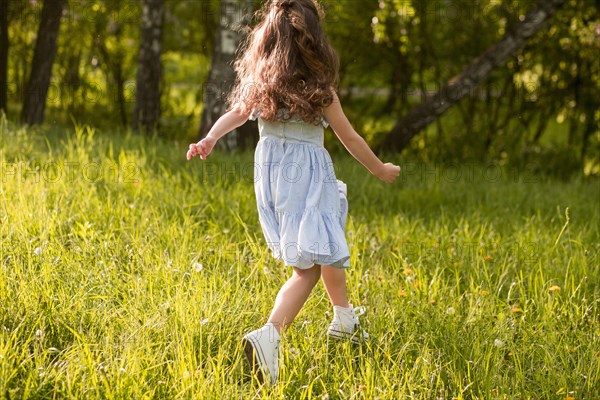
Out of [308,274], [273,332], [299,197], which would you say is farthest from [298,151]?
[273,332]

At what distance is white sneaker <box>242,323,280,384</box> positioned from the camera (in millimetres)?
2904

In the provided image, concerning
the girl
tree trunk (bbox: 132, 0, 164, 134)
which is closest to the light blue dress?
the girl

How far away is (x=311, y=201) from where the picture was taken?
3094 millimetres

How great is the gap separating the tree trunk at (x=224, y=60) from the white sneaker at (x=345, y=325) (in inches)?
162

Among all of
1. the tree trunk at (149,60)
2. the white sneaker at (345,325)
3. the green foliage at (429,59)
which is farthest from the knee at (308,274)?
the green foliage at (429,59)

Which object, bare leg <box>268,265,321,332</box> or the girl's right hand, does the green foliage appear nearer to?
the girl's right hand

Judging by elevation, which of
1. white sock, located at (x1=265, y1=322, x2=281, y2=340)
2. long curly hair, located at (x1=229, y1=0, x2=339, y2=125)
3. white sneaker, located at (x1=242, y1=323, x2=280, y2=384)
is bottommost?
white sneaker, located at (x1=242, y1=323, x2=280, y2=384)

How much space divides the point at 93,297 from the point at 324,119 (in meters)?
1.31

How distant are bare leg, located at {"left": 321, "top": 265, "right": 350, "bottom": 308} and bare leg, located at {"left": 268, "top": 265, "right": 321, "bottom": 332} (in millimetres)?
60

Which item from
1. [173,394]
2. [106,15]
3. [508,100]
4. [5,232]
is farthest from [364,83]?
[173,394]

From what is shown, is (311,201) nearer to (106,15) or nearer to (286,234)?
(286,234)

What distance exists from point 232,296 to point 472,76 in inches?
214

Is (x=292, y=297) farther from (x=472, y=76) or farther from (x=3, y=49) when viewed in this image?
(x=3, y=49)

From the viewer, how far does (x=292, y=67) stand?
3.15 m
